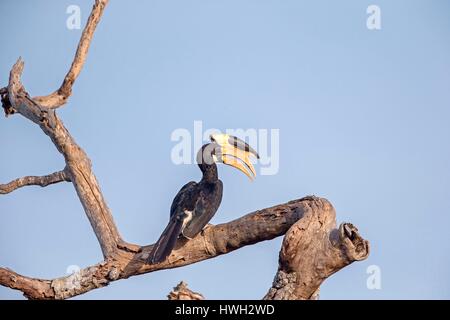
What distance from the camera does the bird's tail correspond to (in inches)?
400

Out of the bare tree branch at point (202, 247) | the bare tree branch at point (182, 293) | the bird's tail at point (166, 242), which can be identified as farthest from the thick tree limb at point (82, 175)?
the bare tree branch at point (182, 293)

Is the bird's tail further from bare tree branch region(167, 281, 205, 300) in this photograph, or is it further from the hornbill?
bare tree branch region(167, 281, 205, 300)

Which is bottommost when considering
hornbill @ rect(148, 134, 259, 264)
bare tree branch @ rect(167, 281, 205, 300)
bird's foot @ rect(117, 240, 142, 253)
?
bare tree branch @ rect(167, 281, 205, 300)

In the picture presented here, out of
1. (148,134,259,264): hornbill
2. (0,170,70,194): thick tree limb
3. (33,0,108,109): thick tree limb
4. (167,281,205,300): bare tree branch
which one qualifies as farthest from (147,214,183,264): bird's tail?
(33,0,108,109): thick tree limb

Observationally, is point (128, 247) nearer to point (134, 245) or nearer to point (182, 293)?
point (134, 245)

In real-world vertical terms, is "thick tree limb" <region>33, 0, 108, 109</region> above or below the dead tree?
above

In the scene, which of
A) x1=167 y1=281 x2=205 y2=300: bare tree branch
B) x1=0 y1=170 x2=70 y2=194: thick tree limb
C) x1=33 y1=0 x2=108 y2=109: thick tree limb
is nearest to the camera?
x1=167 y1=281 x2=205 y2=300: bare tree branch

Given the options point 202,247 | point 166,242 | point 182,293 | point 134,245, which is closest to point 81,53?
point 134,245

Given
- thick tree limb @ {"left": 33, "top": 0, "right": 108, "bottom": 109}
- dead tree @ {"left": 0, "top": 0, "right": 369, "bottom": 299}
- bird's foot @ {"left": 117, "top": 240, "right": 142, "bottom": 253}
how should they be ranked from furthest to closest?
thick tree limb @ {"left": 33, "top": 0, "right": 108, "bottom": 109}, bird's foot @ {"left": 117, "top": 240, "right": 142, "bottom": 253}, dead tree @ {"left": 0, "top": 0, "right": 369, "bottom": 299}

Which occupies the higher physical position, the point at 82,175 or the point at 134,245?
the point at 82,175

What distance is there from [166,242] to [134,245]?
0.42 meters

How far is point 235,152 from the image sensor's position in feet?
39.2
